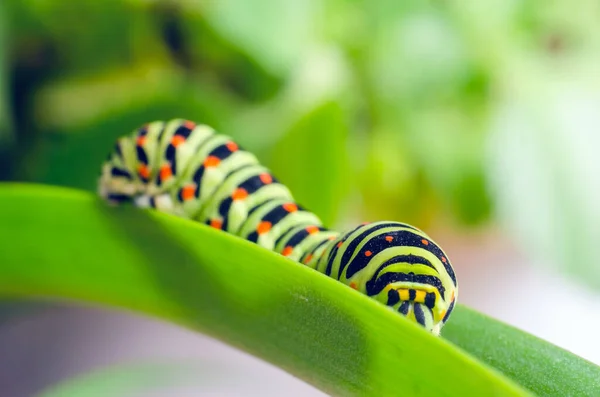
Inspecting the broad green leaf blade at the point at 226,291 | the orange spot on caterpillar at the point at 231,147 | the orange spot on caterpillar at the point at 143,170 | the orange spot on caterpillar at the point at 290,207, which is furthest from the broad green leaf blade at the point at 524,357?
the orange spot on caterpillar at the point at 143,170

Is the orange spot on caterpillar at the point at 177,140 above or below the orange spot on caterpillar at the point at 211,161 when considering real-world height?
above

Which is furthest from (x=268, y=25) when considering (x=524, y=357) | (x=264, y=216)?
(x=524, y=357)

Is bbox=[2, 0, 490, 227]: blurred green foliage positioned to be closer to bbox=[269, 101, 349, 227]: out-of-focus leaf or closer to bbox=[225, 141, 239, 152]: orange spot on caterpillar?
bbox=[269, 101, 349, 227]: out-of-focus leaf

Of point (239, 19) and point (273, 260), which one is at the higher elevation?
point (239, 19)

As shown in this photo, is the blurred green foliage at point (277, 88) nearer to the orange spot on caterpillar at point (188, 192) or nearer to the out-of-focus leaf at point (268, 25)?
the out-of-focus leaf at point (268, 25)

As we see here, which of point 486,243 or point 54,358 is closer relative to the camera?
point 54,358

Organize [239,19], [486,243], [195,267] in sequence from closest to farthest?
[195,267] < [239,19] < [486,243]

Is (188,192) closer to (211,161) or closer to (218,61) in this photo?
(211,161)

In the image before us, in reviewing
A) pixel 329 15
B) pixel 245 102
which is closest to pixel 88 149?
pixel 245 102

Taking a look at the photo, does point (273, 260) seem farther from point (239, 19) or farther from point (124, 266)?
point (239, 19)
